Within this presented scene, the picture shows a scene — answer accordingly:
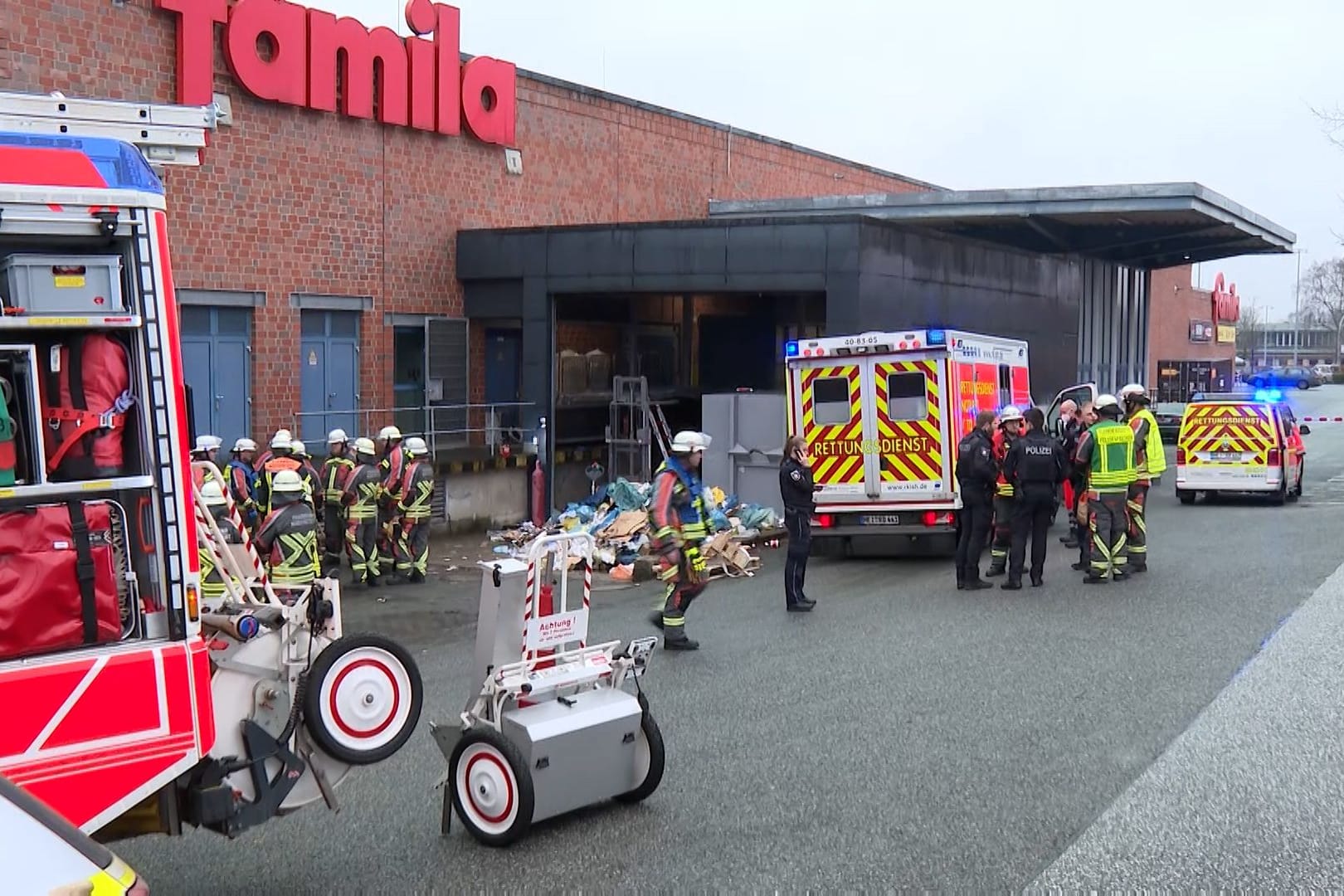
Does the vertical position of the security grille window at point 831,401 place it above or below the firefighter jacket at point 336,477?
above

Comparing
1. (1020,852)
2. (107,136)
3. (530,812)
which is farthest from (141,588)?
(1020,852)

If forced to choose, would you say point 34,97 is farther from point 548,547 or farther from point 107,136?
point 548,547

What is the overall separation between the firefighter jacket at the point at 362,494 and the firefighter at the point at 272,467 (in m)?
0.69

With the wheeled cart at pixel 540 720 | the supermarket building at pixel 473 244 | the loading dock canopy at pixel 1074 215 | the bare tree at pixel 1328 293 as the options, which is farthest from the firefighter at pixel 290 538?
the bare tree at pixel 1328 293

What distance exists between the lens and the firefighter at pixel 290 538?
11.8 metres

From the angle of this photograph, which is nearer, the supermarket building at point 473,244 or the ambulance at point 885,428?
the ambulance at point 885,428

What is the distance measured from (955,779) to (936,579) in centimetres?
751

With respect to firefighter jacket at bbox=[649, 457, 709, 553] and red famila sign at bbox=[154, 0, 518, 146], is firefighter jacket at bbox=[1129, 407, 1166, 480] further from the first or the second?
red famila sign at bbox=[154, 0, 518, 146]

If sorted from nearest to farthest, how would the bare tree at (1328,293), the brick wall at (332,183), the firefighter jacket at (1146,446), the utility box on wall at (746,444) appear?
the firefighter jacket at (1146,446), the brick wall at (332,183), the utility box on wall at (746,444), the bare tree at (1328,293)

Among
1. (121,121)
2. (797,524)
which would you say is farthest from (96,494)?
(797,524)

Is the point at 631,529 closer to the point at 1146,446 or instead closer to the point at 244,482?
the point at 244,482

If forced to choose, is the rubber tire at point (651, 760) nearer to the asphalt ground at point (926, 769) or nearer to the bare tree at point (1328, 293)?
the asphalt ground at point (926, 769)

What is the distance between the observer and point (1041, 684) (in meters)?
9.30

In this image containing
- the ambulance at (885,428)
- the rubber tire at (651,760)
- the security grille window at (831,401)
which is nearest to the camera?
the rubber tire at (651,760)
